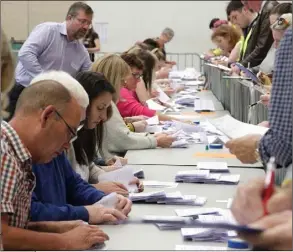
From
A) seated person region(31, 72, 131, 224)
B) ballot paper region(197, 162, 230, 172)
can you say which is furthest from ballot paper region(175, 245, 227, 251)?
ballot paper region(197, 162, 230, 172)

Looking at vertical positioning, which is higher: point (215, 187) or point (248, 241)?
point (248, 241)

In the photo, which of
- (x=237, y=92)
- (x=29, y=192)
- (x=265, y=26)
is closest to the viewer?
(x=29, y=192)

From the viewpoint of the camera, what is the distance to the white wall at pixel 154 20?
13258 mm

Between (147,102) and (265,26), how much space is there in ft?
4.09

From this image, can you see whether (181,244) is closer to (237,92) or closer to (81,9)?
(237,92)

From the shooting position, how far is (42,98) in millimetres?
2201

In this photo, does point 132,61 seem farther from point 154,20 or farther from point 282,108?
point 154,20

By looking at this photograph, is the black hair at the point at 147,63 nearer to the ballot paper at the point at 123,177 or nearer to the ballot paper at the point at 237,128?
the ballot paper at the point at 237,128

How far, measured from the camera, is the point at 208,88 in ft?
28.3

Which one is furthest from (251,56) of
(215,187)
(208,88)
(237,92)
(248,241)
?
(248,241)

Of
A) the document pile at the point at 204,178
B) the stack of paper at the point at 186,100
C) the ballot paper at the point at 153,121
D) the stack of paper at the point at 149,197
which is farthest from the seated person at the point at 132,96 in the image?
the stack of paper at the point at 149,197

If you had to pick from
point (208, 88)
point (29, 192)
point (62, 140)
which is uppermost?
point (62, 140)

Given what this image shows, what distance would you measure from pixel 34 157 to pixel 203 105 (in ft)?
14.7

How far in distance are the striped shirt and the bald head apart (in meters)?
0.08
